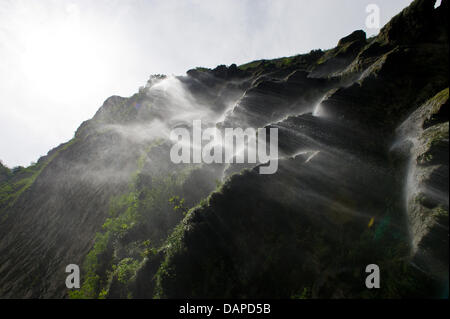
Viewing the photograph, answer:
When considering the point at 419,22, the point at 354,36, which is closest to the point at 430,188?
the point at 419,22

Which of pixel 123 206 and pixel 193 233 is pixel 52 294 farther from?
pixel 193 233

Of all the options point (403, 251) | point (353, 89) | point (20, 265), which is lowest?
point (20, 265)

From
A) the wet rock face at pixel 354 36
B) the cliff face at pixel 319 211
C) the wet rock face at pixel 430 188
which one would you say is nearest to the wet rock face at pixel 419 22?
the cliff face at pixel 319 211

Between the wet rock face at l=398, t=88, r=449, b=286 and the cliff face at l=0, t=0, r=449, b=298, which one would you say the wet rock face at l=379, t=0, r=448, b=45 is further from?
the wet rock face at l=398, t=88, r=449, b=286

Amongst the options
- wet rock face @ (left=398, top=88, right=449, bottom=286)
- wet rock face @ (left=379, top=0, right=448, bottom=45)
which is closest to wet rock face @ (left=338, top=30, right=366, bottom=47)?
wet rock face @ (left=379, top=0, right=448, bottom=45)

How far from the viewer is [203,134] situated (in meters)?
22.9

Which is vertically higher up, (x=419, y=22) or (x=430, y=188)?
(x=419, y=22)

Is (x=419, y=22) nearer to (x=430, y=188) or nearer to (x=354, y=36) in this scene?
(x=430, y=188)

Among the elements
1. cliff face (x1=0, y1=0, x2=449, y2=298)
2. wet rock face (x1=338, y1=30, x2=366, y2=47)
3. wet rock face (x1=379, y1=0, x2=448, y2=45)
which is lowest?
cliff face (x1=0, y1=0, x2=449, y2=298)

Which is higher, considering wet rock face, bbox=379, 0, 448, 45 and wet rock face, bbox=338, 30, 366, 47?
wet rock face, bbox=338, 30, 366, 47

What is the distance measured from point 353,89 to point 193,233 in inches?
450

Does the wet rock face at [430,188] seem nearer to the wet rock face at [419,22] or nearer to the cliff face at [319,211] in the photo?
the cliff face at [319,211]
